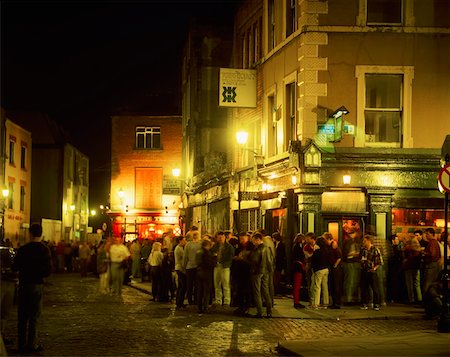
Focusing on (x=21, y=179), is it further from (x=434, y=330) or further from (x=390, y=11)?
(x=434, y=330)

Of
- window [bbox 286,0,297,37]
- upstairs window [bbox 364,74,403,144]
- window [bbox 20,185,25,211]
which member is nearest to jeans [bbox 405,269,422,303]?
upstairs window [bbox 364,74,403,144]

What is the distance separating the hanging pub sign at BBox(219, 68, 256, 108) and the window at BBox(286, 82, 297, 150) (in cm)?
259

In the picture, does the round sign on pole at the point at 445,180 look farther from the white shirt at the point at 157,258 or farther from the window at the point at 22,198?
the window at the point at 22,198

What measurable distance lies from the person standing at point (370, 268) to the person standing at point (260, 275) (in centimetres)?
308

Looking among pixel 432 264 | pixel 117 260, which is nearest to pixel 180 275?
pixel 117 260

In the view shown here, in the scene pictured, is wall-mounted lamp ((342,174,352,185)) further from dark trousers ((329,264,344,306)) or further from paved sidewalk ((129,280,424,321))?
paved sidewalk ((129,280,424,321))

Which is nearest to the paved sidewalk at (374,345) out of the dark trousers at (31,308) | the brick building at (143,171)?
the dark trousers at (31,308)

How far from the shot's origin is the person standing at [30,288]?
41.9ft

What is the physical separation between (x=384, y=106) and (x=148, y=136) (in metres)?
34.6

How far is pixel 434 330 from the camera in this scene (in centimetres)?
1582

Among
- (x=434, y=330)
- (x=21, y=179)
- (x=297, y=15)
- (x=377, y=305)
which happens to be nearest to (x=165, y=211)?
(x=21, y=179)

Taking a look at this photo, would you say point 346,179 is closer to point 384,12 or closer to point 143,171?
point 384,12

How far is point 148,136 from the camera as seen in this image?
56938 mm

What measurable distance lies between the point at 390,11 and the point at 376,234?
649cm
